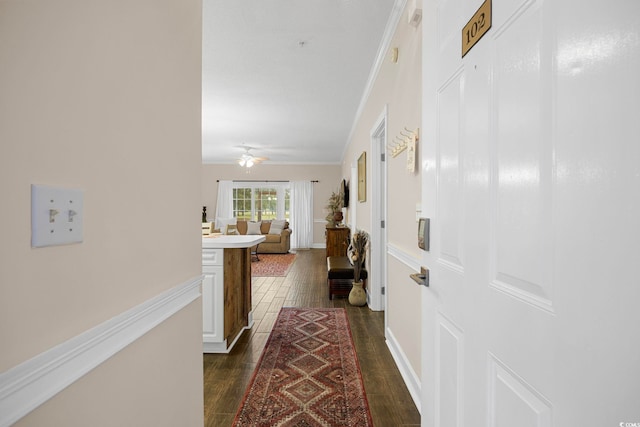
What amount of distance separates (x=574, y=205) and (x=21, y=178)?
2.99ft

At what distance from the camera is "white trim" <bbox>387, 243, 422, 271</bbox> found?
1.95m

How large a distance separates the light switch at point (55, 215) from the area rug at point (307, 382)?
5.01 feet

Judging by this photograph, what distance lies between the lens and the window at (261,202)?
9805 millimetres

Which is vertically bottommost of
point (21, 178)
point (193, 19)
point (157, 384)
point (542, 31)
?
point (157, 384)

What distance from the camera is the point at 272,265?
6.77 m

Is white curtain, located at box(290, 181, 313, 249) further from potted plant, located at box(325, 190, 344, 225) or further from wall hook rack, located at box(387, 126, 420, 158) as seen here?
wall hook rack, located at box(387, 126, 420, 158)

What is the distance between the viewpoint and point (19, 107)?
0.52 metres

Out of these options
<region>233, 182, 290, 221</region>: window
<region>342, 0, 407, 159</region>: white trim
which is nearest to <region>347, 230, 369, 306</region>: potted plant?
<region>342, 0, 407, 159</region>: white trim

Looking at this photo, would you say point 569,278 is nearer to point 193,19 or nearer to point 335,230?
point 193,19

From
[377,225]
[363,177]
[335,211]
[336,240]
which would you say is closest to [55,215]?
[377,225]

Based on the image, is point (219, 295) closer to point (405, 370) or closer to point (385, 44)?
point (405, 370)

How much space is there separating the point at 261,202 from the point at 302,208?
132 centimetres

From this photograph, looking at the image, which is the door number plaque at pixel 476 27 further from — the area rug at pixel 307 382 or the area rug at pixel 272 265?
the area rug at pixel 272 265

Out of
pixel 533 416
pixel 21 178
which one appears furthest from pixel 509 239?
pixel 21 178
